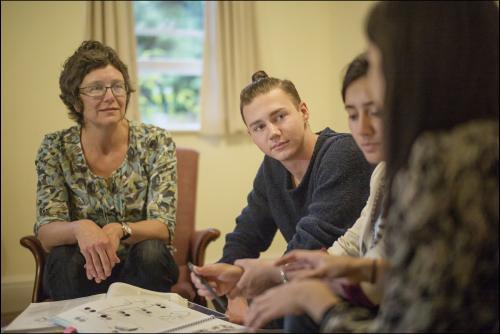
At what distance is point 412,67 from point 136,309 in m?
0.89

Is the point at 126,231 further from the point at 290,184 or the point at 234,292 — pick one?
the point at 234,292

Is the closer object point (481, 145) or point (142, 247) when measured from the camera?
point (481, 145)

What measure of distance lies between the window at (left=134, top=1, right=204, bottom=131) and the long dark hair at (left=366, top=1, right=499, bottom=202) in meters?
3.23

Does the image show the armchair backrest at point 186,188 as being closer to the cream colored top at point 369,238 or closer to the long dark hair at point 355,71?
the cream colored top at point 369,238

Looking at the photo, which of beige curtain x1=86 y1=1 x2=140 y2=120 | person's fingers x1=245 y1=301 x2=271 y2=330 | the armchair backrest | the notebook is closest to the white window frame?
beige curtain x1=86 y1=1 x2=140 y2=120

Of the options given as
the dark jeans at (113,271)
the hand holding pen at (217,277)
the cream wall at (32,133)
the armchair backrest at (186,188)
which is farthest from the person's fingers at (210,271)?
the cream wall at (32,133)

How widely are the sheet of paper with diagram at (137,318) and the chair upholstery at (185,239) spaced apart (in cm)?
73

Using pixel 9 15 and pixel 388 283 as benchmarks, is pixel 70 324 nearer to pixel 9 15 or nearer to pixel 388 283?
pixel 388 283

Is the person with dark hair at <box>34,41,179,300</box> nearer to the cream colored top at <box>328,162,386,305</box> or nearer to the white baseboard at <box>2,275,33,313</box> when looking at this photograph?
the cream colored top at <box>328,162,386,305</box>

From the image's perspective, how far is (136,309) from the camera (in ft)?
4.68

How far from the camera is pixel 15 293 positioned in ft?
11.8

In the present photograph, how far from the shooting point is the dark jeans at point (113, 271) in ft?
6.24

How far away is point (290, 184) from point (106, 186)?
67 cm

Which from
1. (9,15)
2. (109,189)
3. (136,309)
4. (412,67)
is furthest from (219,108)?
(412,67)
